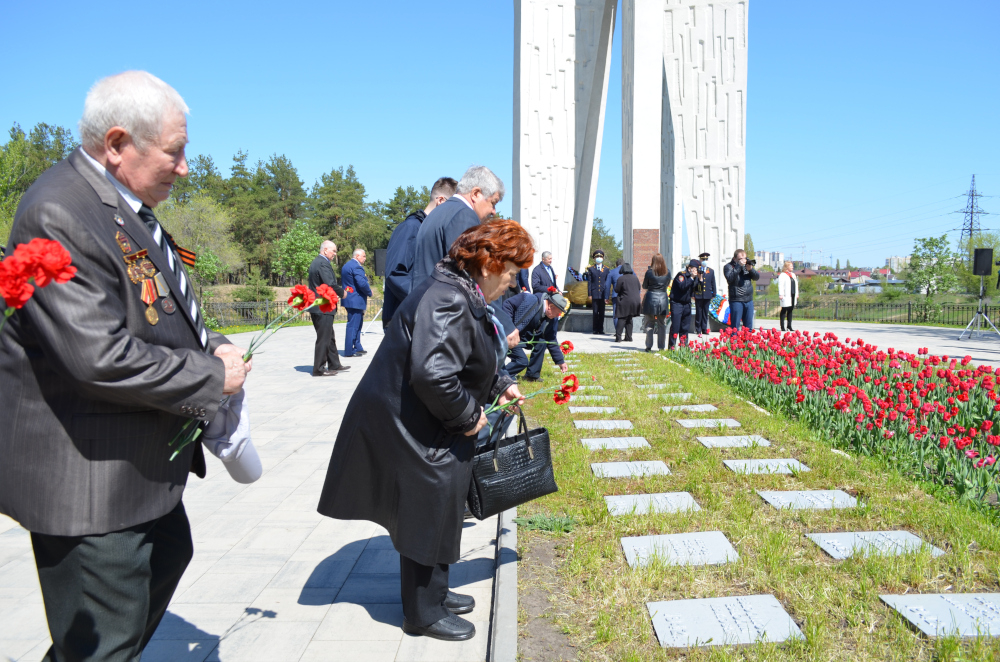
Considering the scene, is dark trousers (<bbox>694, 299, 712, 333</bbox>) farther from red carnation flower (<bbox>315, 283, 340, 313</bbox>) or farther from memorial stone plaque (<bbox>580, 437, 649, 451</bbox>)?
red carnation flower (<bbox>315, 283, 340, 313</bbox>)

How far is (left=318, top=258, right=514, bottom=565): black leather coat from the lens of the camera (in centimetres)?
249

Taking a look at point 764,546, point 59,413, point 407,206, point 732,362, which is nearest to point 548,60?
point 732,362

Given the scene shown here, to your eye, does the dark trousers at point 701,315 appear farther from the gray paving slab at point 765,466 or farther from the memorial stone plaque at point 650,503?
the memorial stone plaque at point 650,503

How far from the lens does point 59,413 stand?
1.61m

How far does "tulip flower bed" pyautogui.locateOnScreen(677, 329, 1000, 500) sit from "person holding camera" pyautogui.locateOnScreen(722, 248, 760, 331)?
4.72 metres

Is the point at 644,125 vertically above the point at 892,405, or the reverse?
the point at 644,125

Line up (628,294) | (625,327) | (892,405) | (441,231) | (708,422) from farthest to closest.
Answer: (625,327), (628,294), (708,422), (892,405), (441,231)

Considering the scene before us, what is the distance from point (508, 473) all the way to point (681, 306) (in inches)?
390

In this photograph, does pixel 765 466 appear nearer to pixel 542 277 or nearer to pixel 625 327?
pixel 542 277

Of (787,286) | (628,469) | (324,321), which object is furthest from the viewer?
(787,286)

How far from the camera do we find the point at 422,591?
9.16 ft

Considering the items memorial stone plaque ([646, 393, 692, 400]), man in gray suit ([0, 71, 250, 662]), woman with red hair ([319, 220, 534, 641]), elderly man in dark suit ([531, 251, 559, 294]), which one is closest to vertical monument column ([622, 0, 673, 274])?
elderly man in dark suit ([531, 251, 559, 294])

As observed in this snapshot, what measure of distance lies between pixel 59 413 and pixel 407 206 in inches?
2893

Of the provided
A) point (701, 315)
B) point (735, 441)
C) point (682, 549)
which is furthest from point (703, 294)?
point (682, 549)
